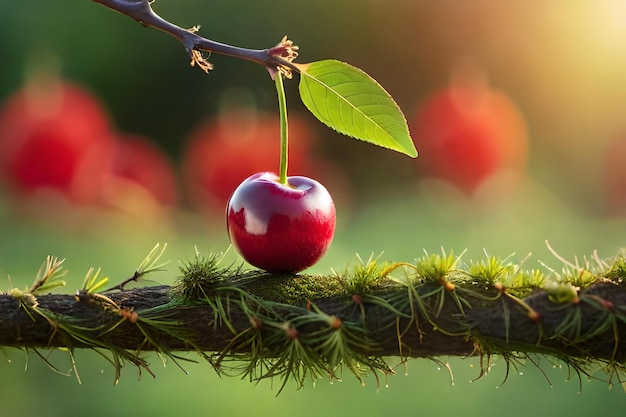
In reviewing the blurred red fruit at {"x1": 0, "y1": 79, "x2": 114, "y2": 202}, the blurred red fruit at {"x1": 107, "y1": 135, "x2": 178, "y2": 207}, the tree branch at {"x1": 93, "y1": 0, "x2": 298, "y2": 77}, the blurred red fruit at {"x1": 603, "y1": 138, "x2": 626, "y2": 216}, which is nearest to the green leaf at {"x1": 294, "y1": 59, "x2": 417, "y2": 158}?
the tree branch at {"x1": 93, "y1": 0, "x2": 298, "y2": 77}

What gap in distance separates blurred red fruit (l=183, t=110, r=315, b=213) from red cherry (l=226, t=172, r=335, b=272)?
Result: 1.32 meters

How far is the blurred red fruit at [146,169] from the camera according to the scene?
1735mm

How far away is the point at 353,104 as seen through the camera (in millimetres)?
354

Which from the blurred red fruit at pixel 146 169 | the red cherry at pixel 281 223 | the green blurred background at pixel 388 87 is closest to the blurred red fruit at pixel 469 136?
the green blurred background at pixel 388 87

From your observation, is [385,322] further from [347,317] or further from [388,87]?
[388,87]

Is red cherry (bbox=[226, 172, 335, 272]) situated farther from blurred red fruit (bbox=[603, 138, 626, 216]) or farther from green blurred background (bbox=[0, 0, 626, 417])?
blurred red fruit (bbox=[603, 138, 626, 216])

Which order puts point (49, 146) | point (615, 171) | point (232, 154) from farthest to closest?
point (615, 171) < point (232, 154) < point (49, 146)

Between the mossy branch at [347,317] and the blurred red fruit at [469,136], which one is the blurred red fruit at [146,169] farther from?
the mossy branch at [347,317]

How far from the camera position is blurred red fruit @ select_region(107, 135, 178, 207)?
1.74m

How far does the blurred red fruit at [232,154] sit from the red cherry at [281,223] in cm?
132

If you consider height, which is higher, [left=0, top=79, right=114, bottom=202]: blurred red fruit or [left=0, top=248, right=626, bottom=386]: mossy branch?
[left=0, top=79, right=114, bottom=202]: blurred red fruit

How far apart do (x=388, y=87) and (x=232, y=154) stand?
46cm

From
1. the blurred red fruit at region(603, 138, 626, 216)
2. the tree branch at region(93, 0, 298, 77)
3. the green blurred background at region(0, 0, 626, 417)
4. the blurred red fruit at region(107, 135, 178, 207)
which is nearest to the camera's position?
the tree branch at region(93, 0, 298, 77)

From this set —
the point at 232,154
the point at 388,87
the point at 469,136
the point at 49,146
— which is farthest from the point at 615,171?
the point at 49,146
